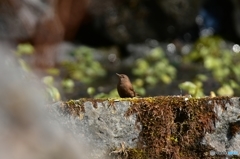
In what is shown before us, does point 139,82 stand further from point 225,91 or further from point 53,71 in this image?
point 225,91

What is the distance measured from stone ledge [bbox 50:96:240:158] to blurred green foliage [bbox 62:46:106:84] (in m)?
4.16

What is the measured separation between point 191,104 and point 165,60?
16.2 ft

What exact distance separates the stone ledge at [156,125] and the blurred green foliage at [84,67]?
164 inches

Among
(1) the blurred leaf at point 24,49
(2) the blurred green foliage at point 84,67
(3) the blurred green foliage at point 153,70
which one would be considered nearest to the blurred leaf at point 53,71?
(2) the blurred green foliage at point 84,67

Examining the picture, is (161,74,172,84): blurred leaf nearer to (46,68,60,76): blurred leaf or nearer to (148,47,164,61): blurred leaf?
(148,47,164,61): blurred leaf

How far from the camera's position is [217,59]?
9.23m

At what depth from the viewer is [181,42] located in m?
10.6

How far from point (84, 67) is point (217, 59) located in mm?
2031

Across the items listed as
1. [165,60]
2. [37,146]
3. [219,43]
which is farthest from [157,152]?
[219,43]

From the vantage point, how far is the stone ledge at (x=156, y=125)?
13.7ft

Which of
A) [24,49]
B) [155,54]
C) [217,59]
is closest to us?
[24,49]

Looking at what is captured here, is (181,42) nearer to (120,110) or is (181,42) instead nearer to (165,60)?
(165,60)

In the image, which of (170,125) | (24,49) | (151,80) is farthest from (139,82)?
(170,125)

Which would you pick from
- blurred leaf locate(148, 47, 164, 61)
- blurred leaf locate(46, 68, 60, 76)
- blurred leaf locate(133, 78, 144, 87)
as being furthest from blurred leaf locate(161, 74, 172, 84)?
blurred leaf locate(46, 68, 60, 76)
